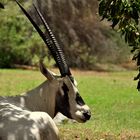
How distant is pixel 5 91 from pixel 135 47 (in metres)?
11.7

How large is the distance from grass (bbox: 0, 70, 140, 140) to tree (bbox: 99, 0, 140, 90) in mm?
2479

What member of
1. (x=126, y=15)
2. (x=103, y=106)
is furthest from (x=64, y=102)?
(x=103, y=106)

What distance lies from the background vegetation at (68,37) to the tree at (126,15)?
64.2ft

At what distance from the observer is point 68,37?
32.5 meters

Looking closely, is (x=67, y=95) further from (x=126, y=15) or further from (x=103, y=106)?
(x=103, y=106)

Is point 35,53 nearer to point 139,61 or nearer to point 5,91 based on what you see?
point 5,91

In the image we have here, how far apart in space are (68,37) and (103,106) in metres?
17.7

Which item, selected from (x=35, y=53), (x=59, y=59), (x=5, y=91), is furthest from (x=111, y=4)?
(x=35, y=53)

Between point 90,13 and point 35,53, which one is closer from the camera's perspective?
point 35,53

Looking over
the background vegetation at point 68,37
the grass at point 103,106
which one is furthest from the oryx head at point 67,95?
the background vegetation at point 68,37

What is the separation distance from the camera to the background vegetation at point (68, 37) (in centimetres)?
2792

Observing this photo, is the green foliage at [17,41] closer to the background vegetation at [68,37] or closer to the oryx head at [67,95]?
the background vegetation at [68,37]

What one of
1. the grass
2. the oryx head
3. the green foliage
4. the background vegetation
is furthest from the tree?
the green foliage

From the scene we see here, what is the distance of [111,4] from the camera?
6.52 m
